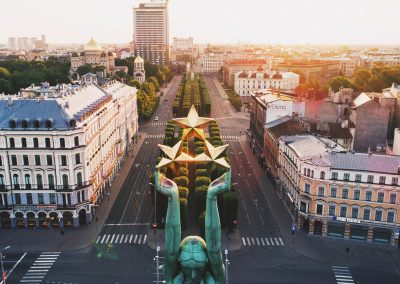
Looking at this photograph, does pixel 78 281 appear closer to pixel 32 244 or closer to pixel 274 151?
pixel 32 244

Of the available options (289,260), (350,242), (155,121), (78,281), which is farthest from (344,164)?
(155,121)

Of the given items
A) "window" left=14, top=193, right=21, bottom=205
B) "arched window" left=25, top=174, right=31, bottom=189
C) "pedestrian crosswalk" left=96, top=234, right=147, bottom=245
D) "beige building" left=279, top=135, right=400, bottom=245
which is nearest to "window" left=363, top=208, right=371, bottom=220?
"beige building" left=279, top=135, right=400, bottom=245

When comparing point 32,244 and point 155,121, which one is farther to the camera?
point 155,121

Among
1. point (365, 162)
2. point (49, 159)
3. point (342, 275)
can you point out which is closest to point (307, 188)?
point (365, 162)

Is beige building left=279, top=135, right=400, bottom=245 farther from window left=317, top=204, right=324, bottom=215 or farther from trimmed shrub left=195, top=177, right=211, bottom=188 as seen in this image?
trimmed shrub left=195, top=177, right=211, bottom=188

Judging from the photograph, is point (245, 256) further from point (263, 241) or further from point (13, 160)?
point (13, 160)
